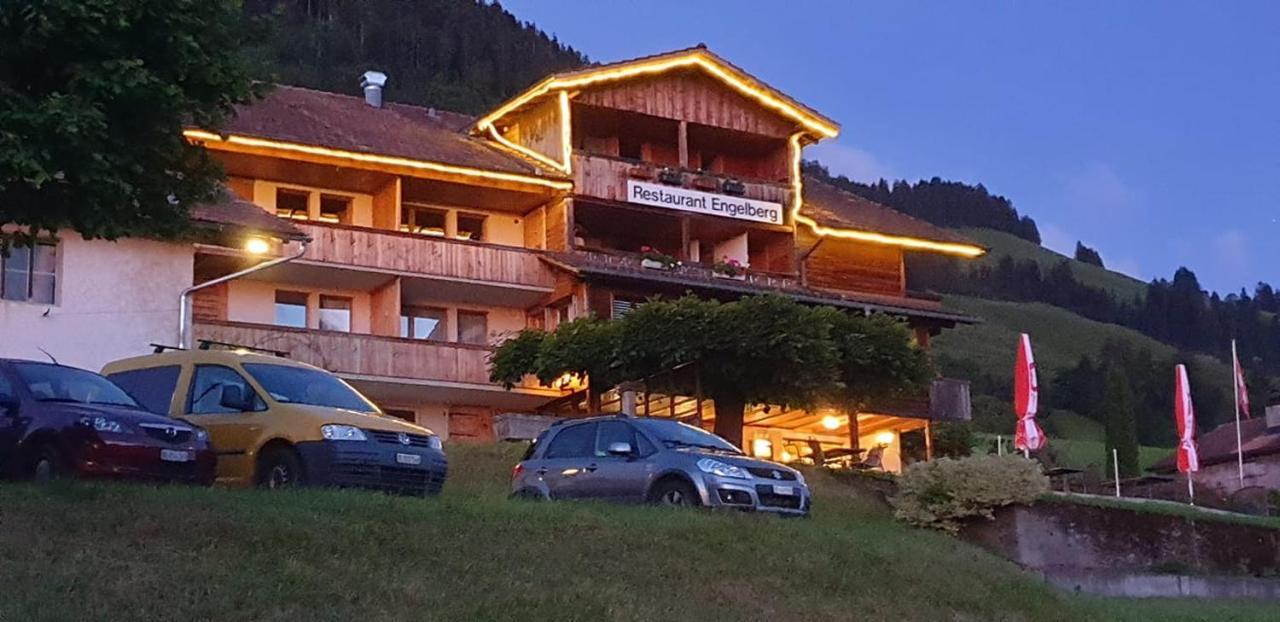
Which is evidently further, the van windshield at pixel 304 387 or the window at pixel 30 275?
the window at pixel 30 275

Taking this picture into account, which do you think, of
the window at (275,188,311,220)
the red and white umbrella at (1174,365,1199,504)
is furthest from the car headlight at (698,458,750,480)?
the window at (275,188,311,220)

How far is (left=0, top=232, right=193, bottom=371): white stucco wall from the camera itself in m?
30.7

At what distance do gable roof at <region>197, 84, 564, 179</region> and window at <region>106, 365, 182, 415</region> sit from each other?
1474cm

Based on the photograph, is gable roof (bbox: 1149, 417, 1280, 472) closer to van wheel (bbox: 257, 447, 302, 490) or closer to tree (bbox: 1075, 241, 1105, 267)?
van wheel (bbox: 257, 447, 302, 490)

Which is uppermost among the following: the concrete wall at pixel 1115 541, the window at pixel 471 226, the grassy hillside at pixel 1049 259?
the grassy hillside at pixel 1049 259

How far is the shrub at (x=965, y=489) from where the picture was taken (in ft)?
82.7

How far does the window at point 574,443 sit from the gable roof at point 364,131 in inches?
589

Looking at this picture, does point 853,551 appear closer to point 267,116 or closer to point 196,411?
point 196,411

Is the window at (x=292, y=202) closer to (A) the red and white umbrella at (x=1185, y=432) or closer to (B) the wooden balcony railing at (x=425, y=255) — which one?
(B) the wooden balcony railing at (x=425, y=255)

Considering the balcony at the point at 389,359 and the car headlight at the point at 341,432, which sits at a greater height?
the balcony at the point at 389,359

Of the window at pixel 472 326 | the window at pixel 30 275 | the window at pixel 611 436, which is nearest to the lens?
the window at pixel 611 436

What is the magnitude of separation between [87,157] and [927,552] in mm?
10570

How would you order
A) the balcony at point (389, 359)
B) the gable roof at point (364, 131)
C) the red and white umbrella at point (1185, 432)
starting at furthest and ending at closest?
the gable roof at point (364, 131) → the red and white umbrella at point (1185, 432) → the balcony at point (389, 359)

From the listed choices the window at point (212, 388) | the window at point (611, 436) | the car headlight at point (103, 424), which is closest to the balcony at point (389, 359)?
the window at point (212, 388)
